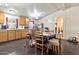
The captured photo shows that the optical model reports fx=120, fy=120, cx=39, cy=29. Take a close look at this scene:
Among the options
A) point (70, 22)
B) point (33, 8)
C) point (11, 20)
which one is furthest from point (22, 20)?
point (70, 22)

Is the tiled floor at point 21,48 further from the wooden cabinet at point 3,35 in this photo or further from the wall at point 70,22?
the wall at point 70,22

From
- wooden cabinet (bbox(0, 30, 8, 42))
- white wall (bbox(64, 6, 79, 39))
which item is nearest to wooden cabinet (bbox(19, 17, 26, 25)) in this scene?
wooden cabinet (bbox(0, 30, 8, 42))

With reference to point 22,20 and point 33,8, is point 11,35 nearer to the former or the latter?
point 22,20

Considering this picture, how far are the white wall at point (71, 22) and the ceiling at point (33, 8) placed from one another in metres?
0.12

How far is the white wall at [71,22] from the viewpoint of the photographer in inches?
96.5

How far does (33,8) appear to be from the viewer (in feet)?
8.25

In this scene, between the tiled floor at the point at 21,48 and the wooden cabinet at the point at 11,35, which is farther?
the wooden cabinet at the point at 11,35

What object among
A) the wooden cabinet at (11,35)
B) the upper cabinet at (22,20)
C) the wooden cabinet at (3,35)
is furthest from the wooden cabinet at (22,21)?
the wooden cabinet at (3,35)

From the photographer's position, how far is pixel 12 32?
2598mm

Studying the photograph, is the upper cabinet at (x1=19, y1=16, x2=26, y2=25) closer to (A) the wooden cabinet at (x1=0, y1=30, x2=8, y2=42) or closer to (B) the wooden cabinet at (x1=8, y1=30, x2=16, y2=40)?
(B) the wooden cabinet at (x1=8, y1=30, x2=16, y2=40)

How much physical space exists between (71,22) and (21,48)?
118 cm

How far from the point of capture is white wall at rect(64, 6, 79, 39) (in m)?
2.45
